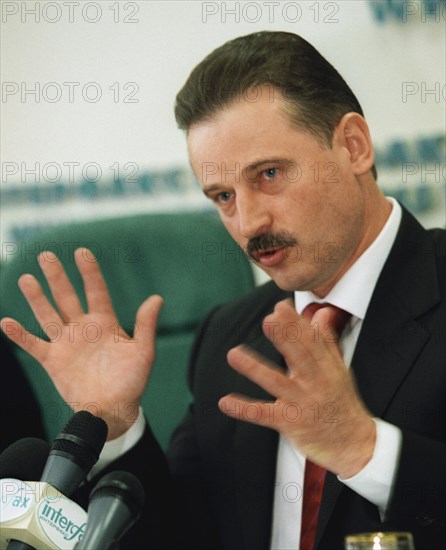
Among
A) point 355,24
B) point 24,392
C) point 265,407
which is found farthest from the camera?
point 355,24

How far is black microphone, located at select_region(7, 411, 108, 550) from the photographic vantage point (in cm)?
67

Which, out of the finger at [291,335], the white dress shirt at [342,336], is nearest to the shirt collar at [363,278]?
the white dress shirt at [342,336]

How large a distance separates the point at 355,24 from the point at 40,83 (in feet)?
2.63

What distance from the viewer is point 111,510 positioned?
630 mm

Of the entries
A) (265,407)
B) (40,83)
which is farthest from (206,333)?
(40,83)

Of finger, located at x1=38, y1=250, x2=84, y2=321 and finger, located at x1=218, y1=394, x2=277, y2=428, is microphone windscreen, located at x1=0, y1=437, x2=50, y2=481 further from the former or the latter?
finger, located at x1=38, y1=250, x2=84, y2=321

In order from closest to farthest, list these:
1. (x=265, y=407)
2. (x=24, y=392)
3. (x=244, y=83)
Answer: (x=265, y=407) → (x=244, y=83) → (x=24, y=392)

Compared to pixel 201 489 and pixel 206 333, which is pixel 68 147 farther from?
pixel 201 489

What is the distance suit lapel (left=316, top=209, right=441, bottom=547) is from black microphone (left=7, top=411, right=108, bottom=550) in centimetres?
44

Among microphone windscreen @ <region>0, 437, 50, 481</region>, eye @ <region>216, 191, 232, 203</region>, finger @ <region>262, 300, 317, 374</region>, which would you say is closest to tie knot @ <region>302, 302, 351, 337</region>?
eye @ <region>216, 191, 232, 203</region>

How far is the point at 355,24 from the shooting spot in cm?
167

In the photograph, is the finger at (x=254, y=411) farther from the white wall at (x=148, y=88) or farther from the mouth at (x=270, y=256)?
the white wall at (x=148, y=88)

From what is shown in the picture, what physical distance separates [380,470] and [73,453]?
38 cm

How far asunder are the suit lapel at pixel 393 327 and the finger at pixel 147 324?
0.29 meters
